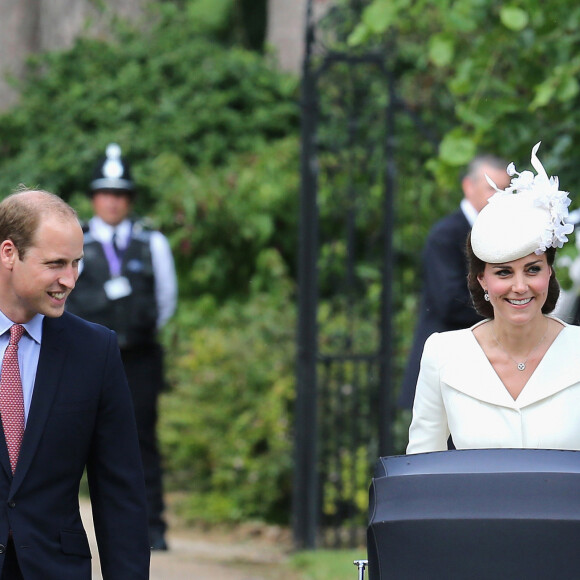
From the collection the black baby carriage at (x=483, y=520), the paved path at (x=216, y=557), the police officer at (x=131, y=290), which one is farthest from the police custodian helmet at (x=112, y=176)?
the black baby carriage at (x=483, y=520)

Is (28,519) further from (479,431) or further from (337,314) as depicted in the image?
(337,314)

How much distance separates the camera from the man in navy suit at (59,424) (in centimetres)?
335

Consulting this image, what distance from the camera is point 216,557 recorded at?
7941mm

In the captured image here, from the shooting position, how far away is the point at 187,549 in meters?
8.17

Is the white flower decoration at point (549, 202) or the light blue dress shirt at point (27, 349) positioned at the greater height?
A: the white flower decoration at point (549, 202)

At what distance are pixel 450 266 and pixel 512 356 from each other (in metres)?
2.49

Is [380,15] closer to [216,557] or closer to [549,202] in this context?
[549,202]

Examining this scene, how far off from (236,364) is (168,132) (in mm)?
3546

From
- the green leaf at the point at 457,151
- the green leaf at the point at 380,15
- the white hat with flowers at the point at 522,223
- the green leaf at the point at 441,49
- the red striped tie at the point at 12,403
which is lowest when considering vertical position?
the red striped tie at the point at 12,403

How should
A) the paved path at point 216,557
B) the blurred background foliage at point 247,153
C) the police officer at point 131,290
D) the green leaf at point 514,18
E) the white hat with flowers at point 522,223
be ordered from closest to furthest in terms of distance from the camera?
the white hat with flowers at point 522,223 < the green leaf at point 514,18 < the blurred background foliage at point 247,153 < the police officer at point 131,290 < the paved path at point 216,557

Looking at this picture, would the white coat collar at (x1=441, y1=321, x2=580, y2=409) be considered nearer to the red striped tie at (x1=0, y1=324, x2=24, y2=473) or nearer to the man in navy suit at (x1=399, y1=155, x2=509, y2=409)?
the red striped tie at (x1=0, y1=324, x2=24, y2=473)

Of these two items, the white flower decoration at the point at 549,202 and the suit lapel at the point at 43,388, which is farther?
the white flower decoration at the point at 549,202

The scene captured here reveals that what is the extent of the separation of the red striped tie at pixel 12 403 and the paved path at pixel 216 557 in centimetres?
371

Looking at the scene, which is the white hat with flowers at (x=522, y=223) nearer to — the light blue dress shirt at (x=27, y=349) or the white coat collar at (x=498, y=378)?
the white coat collar at (x=498, y=378)
